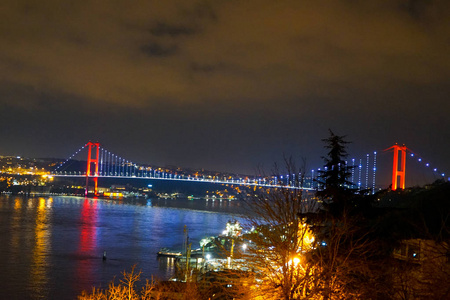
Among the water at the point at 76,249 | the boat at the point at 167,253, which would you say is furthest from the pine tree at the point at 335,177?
the boat at the point at 167,253

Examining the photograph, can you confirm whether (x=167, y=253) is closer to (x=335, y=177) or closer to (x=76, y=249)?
(x=76, y=249)

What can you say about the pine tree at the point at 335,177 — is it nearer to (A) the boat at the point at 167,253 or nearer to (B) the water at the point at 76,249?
(B) the water at the point at 76,249

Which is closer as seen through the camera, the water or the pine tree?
the pine tree

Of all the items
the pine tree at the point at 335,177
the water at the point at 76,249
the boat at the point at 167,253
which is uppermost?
the pine tree at the point at 335,177

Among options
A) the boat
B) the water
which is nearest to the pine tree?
the water

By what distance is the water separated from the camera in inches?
336

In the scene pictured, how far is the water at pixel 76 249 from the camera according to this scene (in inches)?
336

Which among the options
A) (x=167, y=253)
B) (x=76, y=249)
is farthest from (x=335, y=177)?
(x=76, y=249)

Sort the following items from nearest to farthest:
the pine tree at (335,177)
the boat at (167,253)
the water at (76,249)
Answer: the pine tree at (335,177) < the water at (76,249) < the boat at (167,253)

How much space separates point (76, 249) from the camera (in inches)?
481

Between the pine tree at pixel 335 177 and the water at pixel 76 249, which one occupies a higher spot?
the pine tree at pixel 335 177

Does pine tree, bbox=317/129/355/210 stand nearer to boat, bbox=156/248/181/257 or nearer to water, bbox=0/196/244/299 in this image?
water, bbox=0/196/244/299

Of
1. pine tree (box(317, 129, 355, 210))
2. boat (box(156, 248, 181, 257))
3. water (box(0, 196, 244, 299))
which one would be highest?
pine tree (box(317, 129, 355, 210))

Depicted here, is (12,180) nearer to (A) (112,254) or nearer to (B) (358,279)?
(A) (112,254)
